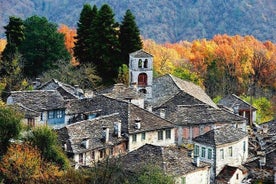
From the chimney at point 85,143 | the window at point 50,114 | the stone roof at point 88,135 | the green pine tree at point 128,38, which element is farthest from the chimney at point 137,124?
the green pine tree at point 128,38

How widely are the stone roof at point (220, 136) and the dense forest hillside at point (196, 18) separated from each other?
97221 mm

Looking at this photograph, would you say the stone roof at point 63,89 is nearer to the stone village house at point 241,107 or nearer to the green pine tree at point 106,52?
the green pine tree at point 106,52

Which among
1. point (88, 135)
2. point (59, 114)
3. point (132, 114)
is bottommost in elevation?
point (88, 135)

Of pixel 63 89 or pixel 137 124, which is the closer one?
pixel 137 124

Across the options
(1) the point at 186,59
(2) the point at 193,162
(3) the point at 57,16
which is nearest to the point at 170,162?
(2) the point at 193,162

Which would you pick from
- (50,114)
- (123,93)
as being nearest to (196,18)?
(123,93)

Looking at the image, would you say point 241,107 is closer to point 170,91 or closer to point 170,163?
point 170,91

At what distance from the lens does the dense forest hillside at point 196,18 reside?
15888 cm

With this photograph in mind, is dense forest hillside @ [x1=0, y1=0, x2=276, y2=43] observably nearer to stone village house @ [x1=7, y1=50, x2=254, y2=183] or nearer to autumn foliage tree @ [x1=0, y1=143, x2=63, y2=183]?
stone village house @ [x1=7, y1=50, x2=254, y2=183]

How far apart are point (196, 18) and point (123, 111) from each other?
106 m

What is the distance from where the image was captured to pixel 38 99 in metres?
60.6

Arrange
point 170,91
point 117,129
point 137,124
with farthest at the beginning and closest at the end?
point 170,91
point 137,124
point 117,129

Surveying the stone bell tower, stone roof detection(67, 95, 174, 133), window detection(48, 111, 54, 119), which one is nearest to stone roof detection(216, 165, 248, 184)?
stone roof detection(67, 95, 174, 133)

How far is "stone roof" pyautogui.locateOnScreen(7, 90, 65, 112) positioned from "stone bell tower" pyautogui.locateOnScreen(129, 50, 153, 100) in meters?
13.0
